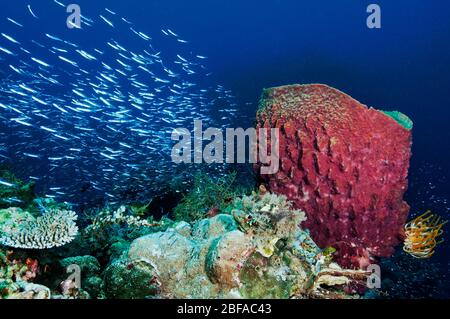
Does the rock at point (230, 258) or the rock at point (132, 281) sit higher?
the rock at point (230, 258)

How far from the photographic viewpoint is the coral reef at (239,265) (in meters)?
3.17

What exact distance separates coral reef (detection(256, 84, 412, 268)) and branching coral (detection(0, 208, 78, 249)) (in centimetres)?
351

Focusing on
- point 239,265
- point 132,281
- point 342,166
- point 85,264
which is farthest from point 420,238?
point 85,264

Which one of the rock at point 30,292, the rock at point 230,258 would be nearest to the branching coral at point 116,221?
the rock at point 30,292

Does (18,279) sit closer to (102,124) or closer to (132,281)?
(132,281)

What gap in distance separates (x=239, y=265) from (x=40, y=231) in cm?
235

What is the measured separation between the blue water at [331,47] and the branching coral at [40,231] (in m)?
34.7

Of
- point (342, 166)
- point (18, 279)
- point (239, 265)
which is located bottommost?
point (18, 279)

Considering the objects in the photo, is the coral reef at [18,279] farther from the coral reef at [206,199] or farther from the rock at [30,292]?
the coral reef at [206,199]

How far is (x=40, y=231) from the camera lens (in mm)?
3670

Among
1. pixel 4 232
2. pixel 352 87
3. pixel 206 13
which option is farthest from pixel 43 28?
pixel 4 232

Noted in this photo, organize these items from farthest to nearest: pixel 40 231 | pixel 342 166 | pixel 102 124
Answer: pixel 102 124
pixel 342 166
pixel 40 231
